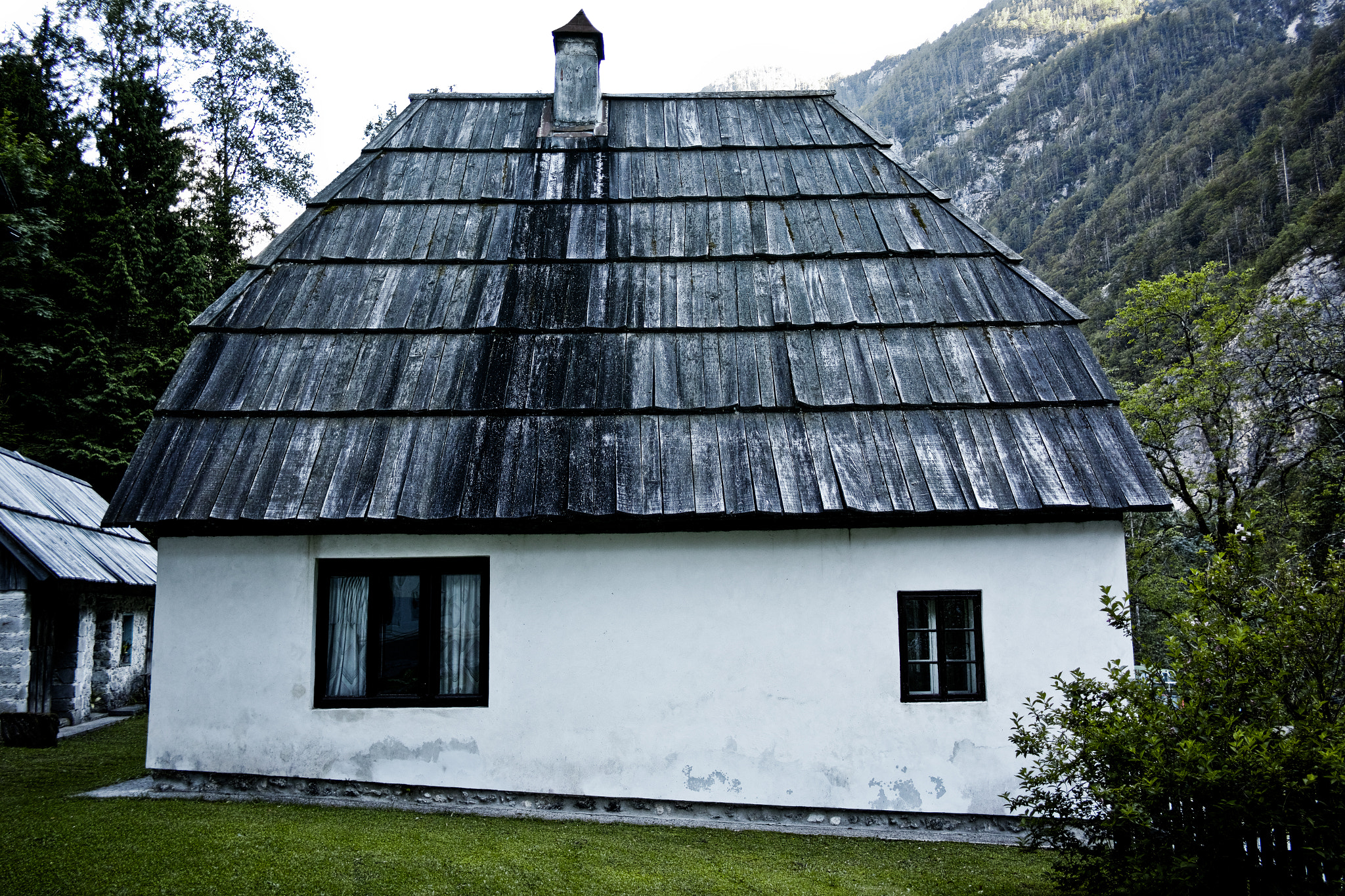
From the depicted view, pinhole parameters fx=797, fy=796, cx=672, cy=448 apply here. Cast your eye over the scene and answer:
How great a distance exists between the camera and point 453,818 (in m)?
7.30

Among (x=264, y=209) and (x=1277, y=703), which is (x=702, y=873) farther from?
(x=264, y=209)

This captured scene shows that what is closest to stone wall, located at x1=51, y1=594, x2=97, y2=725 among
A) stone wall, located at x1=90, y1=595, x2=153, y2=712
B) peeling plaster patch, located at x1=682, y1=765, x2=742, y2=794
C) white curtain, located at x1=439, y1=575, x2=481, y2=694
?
stone wall, located at x1=90, y1=595, x2=153, y2=712

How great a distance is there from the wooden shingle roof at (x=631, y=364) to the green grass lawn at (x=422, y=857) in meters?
2.63

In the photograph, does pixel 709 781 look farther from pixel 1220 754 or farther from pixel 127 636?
pixel 127 636

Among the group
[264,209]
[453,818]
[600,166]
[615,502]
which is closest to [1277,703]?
[615,502]

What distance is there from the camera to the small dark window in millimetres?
7887

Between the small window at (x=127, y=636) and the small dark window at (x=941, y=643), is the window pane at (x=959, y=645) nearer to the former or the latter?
the small dark window at (x=941, y=643)

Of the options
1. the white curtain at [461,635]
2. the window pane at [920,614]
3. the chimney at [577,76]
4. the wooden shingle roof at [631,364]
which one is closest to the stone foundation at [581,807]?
the white curtain at [461,635]

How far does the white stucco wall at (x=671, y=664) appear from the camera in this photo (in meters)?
7.72

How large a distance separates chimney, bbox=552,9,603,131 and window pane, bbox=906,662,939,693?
8.84 m

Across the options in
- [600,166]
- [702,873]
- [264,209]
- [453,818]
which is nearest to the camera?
[702,873]

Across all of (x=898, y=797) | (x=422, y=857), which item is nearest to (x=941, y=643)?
(x=898, y=797)

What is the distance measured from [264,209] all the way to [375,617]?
30.5 m

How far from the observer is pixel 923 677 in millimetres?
7918
